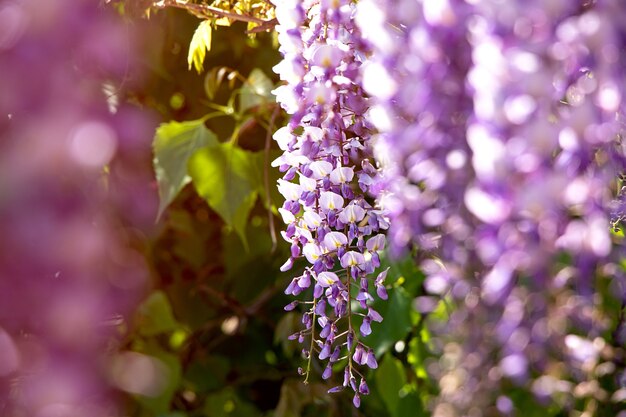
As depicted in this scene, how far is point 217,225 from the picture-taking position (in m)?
1.67

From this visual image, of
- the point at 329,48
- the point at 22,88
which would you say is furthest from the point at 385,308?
the point at 22,88

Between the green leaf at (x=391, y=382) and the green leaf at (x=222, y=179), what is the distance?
0.27 meters

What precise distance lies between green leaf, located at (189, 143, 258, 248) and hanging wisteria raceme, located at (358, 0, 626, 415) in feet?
1.81

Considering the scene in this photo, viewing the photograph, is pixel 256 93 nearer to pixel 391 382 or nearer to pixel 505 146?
pixel 391 382

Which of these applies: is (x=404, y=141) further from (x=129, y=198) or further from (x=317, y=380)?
(x=317, y=380)

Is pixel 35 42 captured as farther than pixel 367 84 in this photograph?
A: No

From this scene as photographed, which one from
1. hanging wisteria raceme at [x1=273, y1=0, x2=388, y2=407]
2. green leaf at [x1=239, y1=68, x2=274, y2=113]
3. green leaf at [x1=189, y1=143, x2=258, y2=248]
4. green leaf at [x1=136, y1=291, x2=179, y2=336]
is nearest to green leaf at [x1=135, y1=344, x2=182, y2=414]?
green leaf at [x1=136, y1=291, x2=179, y2=336]

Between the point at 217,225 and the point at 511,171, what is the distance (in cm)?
120

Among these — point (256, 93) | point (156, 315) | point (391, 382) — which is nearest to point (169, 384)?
point (156, 315)

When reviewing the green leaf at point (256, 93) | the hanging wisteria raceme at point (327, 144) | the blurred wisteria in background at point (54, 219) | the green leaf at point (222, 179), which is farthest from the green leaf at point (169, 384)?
the blurred wisteria in background at point (54, 219)

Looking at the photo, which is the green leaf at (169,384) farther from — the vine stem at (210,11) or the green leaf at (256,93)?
the vine stem at (210,11)

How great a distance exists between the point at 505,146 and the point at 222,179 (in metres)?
0.70

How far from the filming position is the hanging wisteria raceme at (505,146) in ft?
1.66

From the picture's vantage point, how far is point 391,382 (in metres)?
1.23
